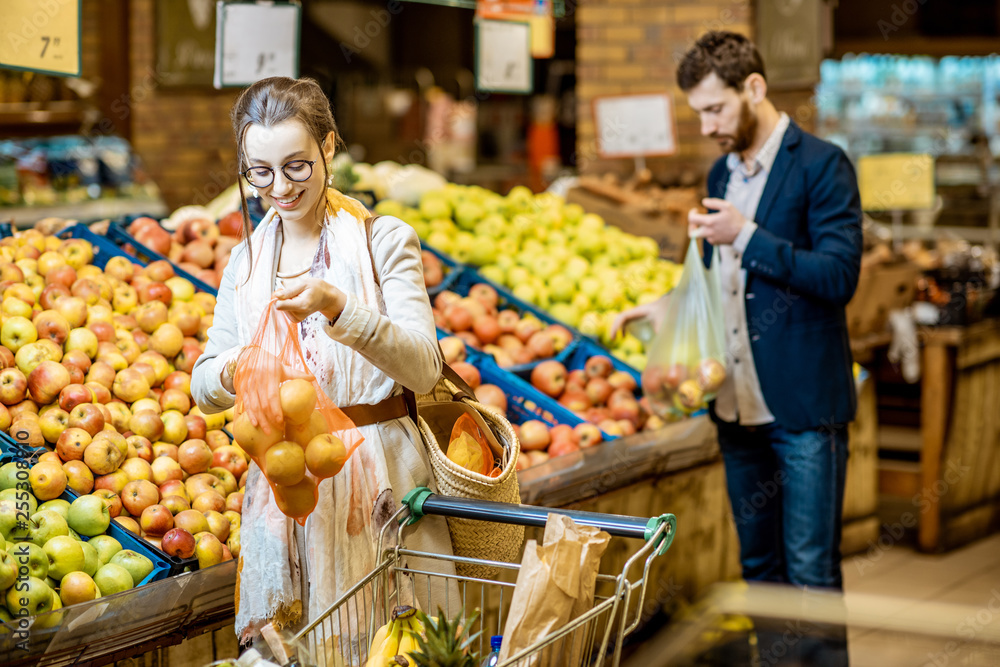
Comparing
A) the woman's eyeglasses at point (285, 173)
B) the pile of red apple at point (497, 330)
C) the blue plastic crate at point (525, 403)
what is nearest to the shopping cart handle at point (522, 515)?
the woman's eyeglasses at point (285, 173)

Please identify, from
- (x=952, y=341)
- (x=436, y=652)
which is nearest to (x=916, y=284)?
(x=952, y=341)

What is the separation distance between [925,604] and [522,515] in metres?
3.12

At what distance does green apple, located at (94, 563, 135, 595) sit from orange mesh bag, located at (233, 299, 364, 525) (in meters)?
0.61

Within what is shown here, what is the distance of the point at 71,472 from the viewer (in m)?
2.27

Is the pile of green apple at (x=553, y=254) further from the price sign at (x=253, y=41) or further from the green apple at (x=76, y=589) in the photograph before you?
the green apple at (x=76, y=589)

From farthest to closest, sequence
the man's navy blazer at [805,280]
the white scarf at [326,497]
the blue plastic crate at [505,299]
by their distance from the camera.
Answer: the blue plastic crate at [505,299] < the man's navy blazer at [805,280] < the white scarf at [326,497]

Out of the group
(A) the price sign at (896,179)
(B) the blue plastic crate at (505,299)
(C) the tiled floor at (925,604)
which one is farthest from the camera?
(A) the price sign at (896,179)

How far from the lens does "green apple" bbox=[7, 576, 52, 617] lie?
73.7 inches

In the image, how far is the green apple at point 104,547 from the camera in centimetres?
210

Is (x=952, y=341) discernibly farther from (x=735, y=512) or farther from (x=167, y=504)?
(x=167, y=504)

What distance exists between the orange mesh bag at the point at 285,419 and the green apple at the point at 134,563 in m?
0.63

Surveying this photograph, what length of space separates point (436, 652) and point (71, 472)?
1.25 metres

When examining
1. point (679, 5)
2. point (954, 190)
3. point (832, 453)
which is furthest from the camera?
point (954, 190)

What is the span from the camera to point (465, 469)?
1.81 meters
